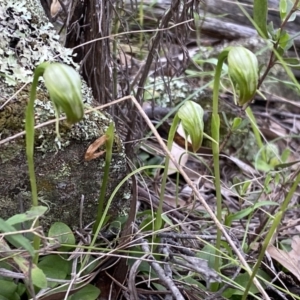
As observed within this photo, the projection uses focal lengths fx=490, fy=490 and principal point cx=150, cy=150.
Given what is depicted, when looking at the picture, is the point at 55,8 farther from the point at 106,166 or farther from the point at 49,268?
the point at 49,268

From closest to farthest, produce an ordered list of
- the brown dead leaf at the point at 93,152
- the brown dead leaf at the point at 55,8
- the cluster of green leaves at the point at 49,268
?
the cluster of green leaves at the point at 49,268, the brown dead leaf at the point at 93,152, the brown dead leaf at the point at 55,8

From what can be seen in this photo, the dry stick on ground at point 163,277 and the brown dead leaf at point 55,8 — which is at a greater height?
the brown dead leaf at point 55,8

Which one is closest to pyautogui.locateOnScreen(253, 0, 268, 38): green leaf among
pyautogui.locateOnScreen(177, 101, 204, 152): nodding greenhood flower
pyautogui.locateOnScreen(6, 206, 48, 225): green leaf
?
pyautogui.locateOnScreen(177, 101, 204, 152): nodding greenhood flower

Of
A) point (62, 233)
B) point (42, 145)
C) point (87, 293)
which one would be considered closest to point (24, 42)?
point (42, 145)

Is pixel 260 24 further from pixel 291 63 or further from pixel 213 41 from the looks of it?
pixel 213 41

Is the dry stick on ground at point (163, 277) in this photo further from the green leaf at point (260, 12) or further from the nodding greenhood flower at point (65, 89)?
the green leaf at point (260, 12)

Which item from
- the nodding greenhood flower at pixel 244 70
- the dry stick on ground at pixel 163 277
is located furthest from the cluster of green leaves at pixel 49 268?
the nodding greenhood flower at pixel 244 70
